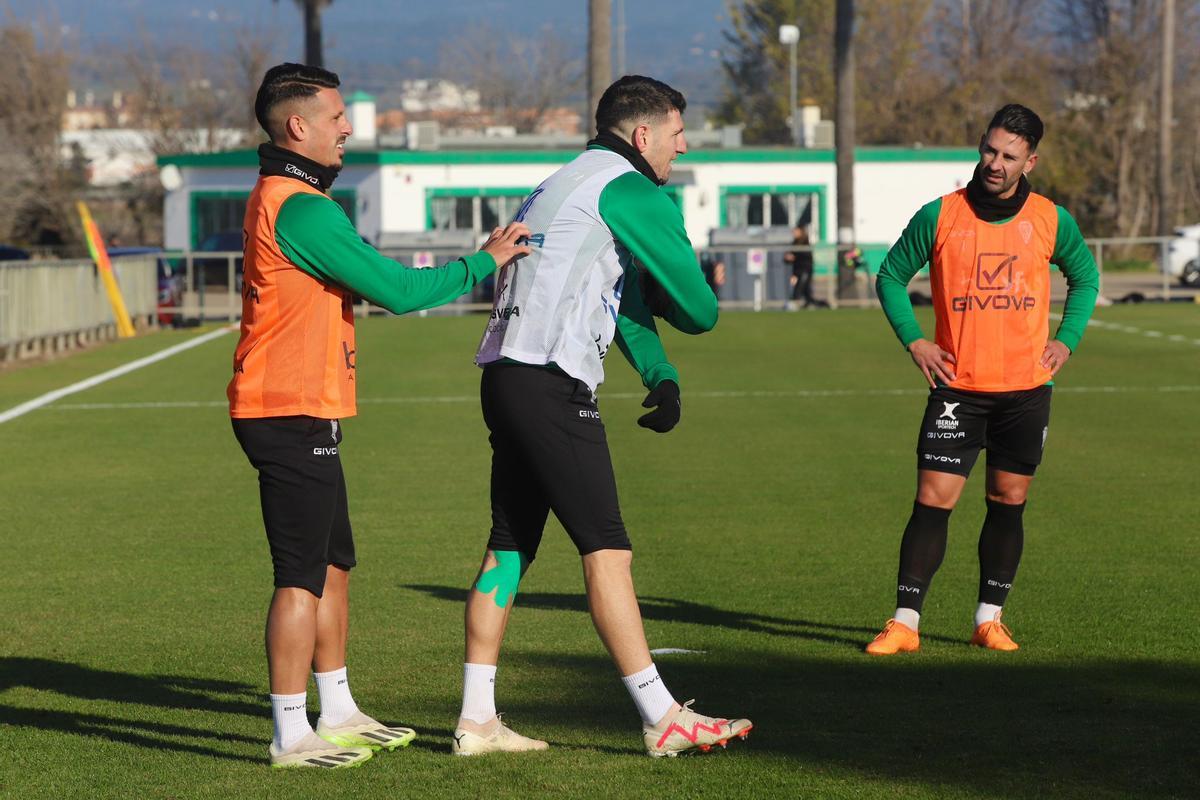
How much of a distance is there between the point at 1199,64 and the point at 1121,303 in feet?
134

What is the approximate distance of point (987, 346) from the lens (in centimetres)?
713

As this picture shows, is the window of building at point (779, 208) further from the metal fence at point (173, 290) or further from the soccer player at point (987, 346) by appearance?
the soccer player at point (987, 346)

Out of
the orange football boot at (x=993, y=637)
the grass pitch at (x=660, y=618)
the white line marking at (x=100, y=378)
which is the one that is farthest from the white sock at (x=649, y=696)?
the white line marking at (x=100, y=378)

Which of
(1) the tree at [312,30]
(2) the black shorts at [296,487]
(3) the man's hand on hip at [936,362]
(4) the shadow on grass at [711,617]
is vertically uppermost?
(1) the tree at [312,30]

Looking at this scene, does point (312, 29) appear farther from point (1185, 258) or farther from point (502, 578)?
point (502, 578)

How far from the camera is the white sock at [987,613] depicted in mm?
7254

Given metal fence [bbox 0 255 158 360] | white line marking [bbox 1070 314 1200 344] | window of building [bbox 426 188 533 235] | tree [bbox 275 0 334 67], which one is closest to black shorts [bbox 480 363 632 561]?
metal fence [bbox 0 255 158 360]

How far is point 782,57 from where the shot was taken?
82.2 meters

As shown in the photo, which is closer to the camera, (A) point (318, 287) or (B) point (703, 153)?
(A) point (318, 287)

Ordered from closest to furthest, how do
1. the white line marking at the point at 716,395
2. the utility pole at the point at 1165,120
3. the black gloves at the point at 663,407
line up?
the black gloves at the point at 663,407 < the white line marking at the point at 716,395 < the utility pole at the point at 1165,120

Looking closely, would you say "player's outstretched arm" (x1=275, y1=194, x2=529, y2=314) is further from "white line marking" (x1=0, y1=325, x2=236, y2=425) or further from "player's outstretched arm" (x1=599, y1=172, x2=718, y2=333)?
"white line marking" (x1=0, y1=325, x2=236, y2=425)

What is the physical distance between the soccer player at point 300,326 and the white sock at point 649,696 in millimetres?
879

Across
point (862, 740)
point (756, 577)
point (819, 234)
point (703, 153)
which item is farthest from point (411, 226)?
point (862, 740)

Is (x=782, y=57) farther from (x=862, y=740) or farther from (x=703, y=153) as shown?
(x=862, y=740)
